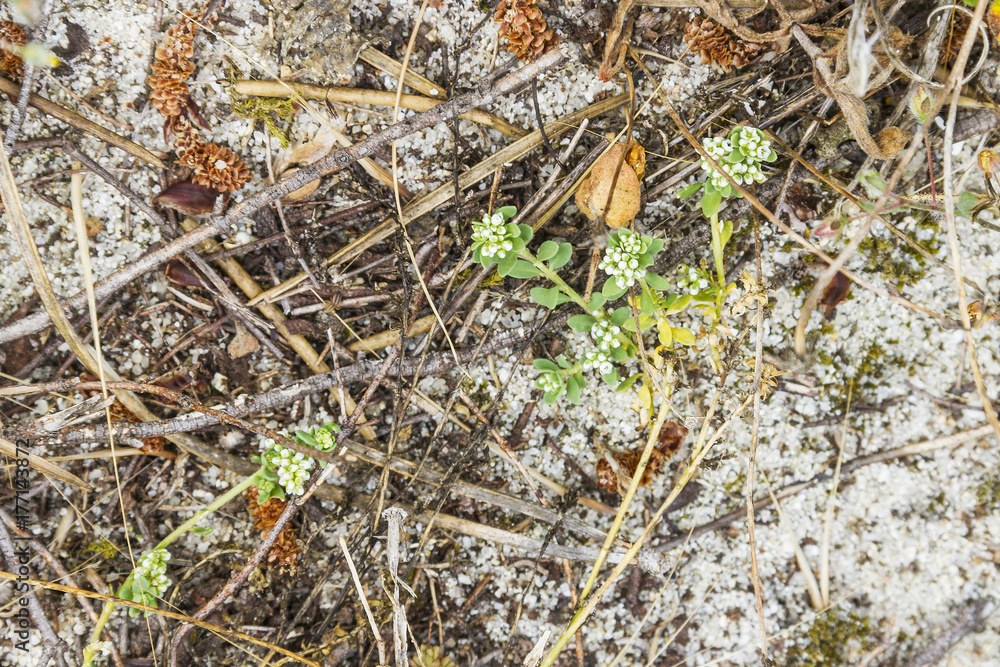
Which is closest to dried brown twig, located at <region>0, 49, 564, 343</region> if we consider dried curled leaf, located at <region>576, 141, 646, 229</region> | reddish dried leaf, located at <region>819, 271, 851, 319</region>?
dried curled leaf, located at <region>576, 141, 646, 229</region>

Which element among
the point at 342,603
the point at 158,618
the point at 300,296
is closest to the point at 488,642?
the point at 342,603

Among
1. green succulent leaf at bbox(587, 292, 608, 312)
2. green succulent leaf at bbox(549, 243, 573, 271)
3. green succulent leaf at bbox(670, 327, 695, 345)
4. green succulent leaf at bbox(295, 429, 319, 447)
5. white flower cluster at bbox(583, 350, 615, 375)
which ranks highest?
green succulent leaf at bbox(549, 243, 573, 271)

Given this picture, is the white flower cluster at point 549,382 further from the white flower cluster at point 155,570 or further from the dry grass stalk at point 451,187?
the white flower cluster at point 155,570

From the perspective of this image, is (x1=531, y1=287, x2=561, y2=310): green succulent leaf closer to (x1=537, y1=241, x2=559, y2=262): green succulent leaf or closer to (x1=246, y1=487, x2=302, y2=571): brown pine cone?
(x1=537, y1=241, x2=559, y2=262): green succulent leaf

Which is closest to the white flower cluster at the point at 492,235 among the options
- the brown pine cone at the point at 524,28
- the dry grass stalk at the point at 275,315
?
the brown pine cone at the point at 524,28

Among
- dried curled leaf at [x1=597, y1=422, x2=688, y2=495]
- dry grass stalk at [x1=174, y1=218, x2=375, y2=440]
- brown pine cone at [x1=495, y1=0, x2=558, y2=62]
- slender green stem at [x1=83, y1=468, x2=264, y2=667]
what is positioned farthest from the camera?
dried curled leaf at [x1=597, y1=422, x2=688, y2=495]

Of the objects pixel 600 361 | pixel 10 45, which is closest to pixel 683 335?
pixel 600 361

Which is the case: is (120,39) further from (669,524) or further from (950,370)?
(950,370)
